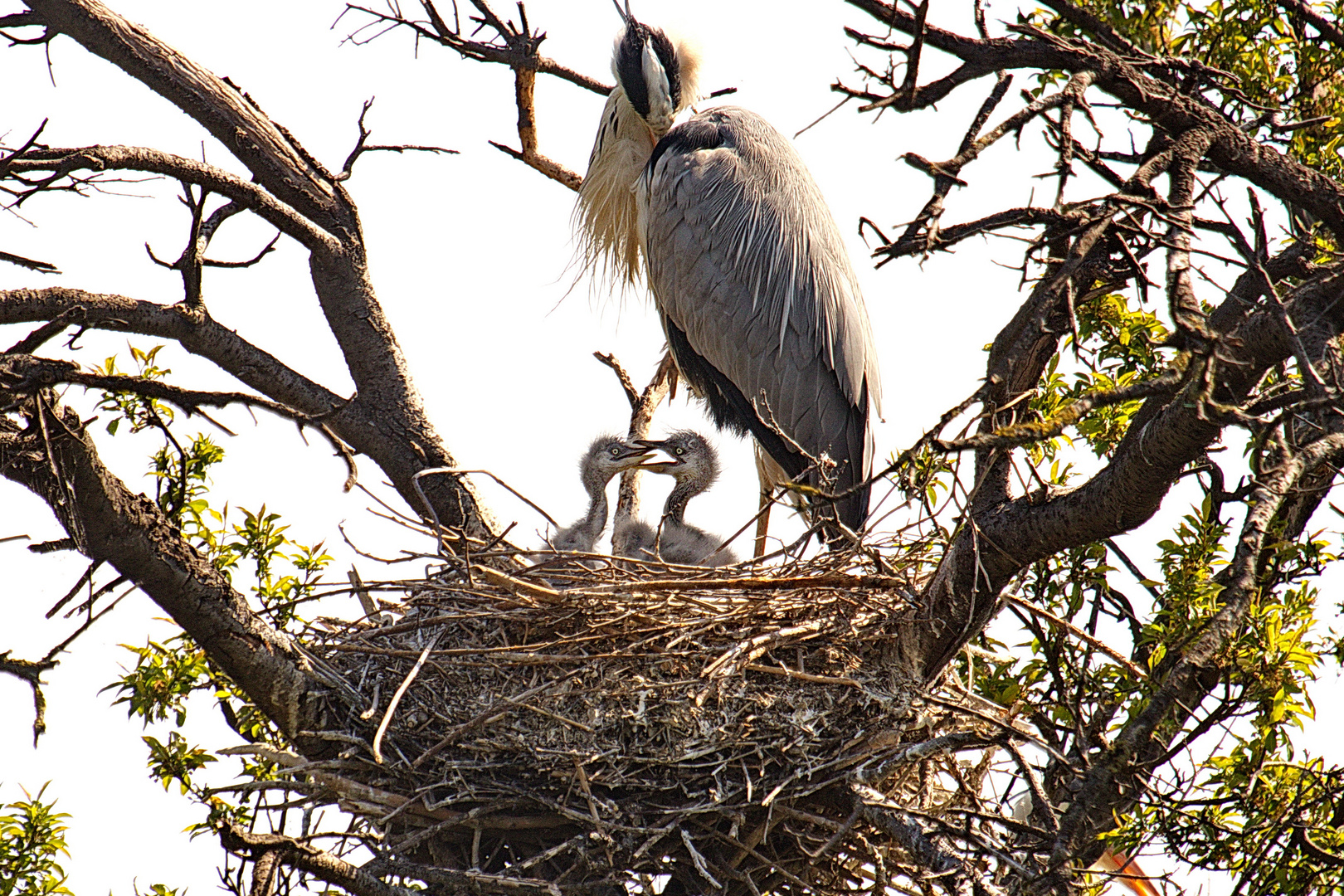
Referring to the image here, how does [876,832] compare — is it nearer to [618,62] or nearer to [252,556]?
[252,556]

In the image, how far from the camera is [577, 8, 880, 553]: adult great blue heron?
4527 millimetres

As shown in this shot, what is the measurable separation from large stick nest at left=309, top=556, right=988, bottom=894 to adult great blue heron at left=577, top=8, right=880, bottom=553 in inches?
63.5

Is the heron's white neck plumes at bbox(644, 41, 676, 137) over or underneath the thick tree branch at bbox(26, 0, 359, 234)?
over

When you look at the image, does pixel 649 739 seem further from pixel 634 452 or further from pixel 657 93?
pixel 657 93

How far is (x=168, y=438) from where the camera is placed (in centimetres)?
286

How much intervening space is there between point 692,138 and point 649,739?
284 cm

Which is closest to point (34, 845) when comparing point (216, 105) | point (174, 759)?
point (174, 759)

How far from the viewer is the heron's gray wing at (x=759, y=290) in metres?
4.53

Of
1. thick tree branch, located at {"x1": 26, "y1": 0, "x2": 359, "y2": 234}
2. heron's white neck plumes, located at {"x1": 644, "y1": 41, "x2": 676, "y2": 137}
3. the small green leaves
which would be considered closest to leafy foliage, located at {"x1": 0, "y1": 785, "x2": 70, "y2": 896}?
the small green leaves

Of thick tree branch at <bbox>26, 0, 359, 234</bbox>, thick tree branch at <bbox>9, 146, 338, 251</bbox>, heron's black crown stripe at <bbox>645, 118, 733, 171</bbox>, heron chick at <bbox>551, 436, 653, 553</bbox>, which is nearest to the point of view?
thick tree branch at <bbox>9, 146, 338, 251</bbox>

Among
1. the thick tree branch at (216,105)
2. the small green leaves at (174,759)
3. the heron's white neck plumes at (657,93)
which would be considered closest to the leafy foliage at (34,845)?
the small green leaves at (174,759)

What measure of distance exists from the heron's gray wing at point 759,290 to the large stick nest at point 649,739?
1704 millimetres

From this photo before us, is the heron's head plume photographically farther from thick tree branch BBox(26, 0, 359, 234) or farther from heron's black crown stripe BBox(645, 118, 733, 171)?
thick tree branch BBox(26, 0, 359, 234)

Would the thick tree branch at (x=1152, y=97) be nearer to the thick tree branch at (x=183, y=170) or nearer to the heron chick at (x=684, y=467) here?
the thick tree branch at (x=183, y=170)
